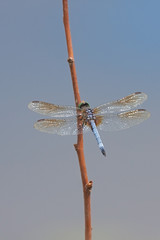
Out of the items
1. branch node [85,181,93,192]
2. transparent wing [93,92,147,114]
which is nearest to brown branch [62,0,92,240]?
branch node [85,181,93,192]

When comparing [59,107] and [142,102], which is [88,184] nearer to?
[59,107]

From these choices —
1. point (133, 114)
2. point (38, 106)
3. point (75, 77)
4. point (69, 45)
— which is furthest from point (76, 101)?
point (133, 114)

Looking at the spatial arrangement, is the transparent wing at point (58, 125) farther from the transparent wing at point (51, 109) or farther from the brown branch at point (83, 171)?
the brown branch at point (83, 171)

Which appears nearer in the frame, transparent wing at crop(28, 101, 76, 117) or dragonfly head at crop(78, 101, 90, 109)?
dragonfly head at crop(78, 101, 90, 109)

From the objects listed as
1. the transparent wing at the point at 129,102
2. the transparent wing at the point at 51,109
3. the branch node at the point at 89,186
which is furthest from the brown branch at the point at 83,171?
the transparent wing at the point at 129,102

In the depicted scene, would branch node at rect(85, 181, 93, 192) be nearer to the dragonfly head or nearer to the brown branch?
the brown branch

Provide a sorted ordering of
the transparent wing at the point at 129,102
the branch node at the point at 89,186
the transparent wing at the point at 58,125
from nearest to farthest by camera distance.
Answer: the branch node at the point at 89,186 → the transparent wing at the point at 58,125 → the transparent wing at the point at 129,102

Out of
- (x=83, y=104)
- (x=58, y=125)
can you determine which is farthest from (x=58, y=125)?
(x=83, y=104)

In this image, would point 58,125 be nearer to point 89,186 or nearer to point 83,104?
point 83,104
